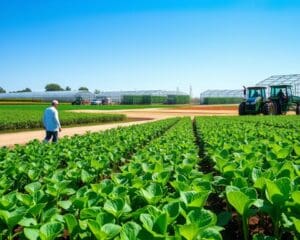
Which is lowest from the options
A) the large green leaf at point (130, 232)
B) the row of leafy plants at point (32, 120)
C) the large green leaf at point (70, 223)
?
the row of leafy plants at point (32, 120)

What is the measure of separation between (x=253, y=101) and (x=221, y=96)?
6326 cm

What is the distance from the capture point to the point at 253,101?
1135 inches

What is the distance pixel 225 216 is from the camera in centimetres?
235

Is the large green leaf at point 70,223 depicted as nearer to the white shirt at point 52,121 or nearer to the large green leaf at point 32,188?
the large green leaf at point 32,188

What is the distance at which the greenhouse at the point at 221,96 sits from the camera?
289ft

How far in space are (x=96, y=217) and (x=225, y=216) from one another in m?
0.80

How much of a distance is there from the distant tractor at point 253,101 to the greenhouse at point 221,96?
189 ft

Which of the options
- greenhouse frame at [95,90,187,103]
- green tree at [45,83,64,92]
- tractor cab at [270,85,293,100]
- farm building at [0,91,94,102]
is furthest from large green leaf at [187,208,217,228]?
green tree at [45,83,64,92]

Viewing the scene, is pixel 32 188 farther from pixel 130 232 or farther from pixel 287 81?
pixel 287 81

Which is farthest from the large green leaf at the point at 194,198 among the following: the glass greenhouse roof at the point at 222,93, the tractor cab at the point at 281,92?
the glass greenhouse roof at the point at 222,93

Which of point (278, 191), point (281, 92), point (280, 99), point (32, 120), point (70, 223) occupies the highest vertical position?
point (281, 92)

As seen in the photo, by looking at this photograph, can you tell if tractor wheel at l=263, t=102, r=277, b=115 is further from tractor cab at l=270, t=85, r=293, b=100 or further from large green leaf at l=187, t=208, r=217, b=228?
large green leaf at l=187, t=208, r=217, b=228

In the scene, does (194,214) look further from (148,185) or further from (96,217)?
(148,185)

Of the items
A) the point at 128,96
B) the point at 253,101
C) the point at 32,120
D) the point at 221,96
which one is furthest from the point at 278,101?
the point at 221,96
